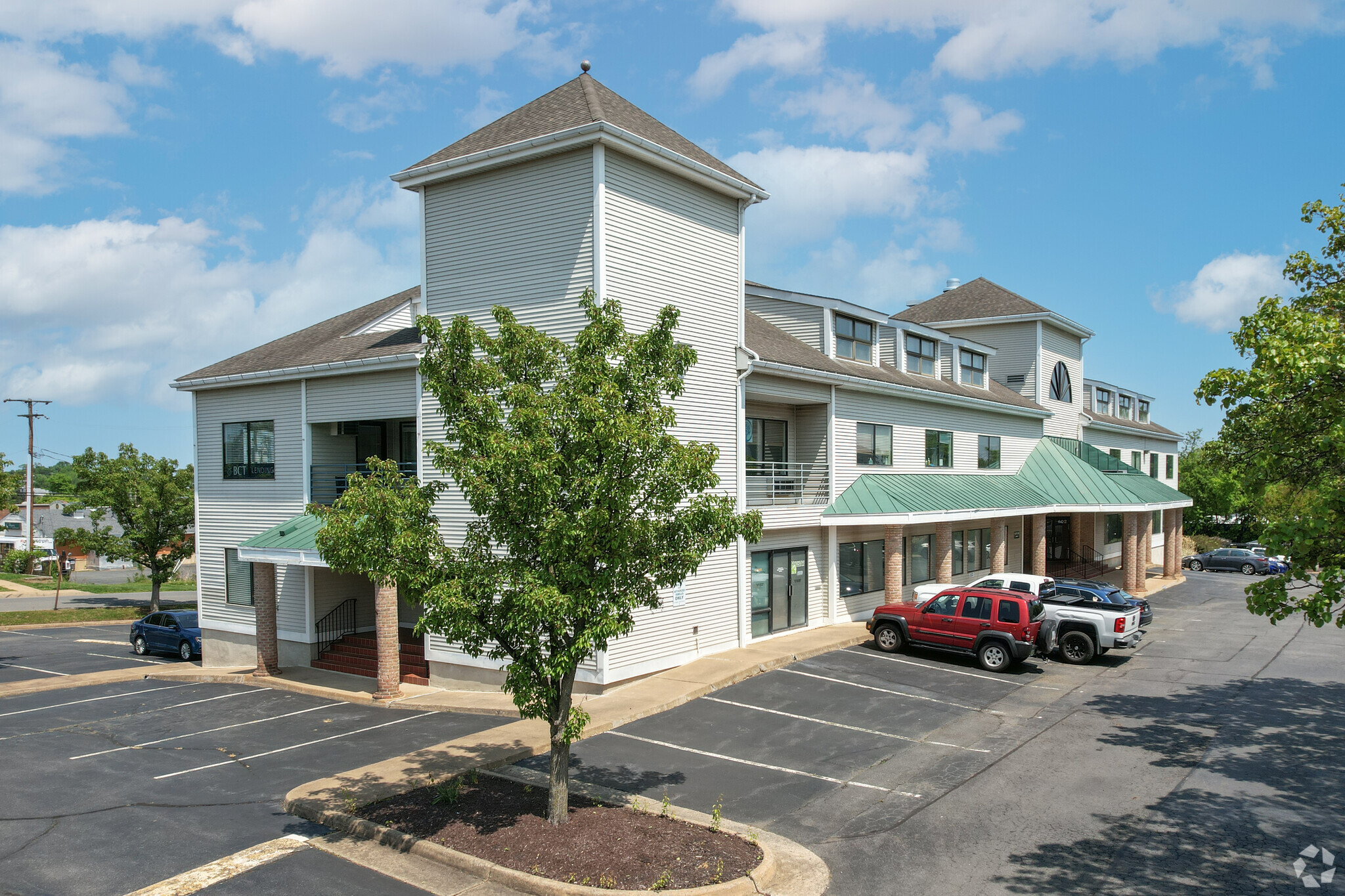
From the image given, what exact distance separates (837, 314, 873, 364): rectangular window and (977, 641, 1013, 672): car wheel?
10.4 metres

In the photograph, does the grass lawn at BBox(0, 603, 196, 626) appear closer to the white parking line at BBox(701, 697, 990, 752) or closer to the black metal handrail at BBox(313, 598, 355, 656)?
the black metal handrail at BBox(313, 598, 355, 656)

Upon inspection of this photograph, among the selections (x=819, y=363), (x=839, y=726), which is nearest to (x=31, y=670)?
(x=839, y=726)

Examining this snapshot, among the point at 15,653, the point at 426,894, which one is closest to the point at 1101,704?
the point at 426,894

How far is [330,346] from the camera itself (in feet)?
79.3

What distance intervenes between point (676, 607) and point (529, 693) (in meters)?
9.23

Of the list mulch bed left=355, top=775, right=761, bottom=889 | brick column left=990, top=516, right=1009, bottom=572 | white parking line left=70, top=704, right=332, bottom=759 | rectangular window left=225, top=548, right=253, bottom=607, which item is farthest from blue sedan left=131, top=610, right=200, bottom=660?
brick column left=990, top=516, right=1009, bottom=572

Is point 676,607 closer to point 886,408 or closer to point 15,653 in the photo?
point 886,408

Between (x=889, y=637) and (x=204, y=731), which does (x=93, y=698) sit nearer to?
(x=204, y=731)

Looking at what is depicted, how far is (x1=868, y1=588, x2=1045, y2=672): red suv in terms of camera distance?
19625 mm

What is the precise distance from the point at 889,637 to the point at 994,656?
2.59 meters

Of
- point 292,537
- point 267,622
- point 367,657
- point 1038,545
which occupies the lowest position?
point 367,657

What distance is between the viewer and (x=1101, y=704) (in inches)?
663

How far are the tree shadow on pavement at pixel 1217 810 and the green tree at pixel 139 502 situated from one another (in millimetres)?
38553

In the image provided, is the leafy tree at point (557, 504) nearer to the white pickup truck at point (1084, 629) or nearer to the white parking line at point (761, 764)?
the white parking line at point (761, 764)
